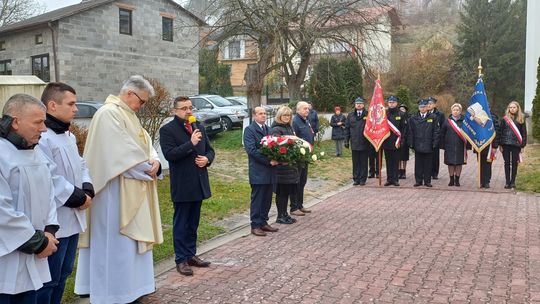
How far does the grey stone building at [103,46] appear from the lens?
26.9m

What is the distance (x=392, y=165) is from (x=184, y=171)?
7.96m

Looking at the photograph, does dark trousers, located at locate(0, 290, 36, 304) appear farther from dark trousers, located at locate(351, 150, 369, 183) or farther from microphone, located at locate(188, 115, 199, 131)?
dark trousers, located at locate(351, 150, 369, 183)

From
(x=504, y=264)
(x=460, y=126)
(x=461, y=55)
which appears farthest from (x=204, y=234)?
(x=461, y=55)

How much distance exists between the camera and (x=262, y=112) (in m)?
7.67

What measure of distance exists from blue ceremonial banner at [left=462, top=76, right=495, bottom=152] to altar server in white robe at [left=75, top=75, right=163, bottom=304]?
9362 millimetres

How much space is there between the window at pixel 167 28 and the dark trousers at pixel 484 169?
79.2 feet

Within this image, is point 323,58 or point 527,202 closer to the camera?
point 527,202

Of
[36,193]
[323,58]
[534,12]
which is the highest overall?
[534,12]

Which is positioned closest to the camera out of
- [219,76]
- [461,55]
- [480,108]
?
[480,108]

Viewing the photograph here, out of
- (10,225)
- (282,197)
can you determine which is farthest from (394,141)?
(10,225)

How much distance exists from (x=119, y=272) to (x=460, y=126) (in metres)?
9.92

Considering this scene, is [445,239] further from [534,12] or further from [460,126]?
[534,12]

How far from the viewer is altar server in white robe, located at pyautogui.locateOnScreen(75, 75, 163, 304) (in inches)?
183

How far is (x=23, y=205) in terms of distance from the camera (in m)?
3.35
